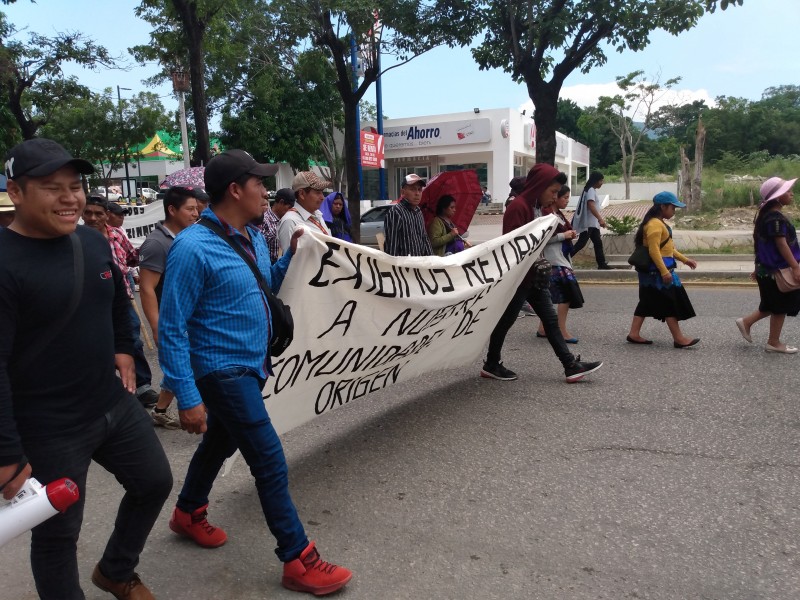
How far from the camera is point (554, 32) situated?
1156cm

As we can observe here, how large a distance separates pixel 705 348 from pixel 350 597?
16.2 feet

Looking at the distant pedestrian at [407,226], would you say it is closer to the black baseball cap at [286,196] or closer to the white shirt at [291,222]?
the white shirt at [291,222]

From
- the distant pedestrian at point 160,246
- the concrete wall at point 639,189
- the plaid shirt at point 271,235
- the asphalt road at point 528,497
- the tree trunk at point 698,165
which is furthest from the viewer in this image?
the concrete wall at point 639,189

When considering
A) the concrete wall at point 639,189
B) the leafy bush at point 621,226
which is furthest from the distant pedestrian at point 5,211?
the concrete wall at point 639,189

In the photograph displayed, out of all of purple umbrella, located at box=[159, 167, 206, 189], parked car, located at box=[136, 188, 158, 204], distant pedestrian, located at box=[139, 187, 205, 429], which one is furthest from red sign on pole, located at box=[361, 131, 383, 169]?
distant pedestrian, located at box=[139, 187, 205, 429]

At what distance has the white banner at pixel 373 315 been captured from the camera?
359cm

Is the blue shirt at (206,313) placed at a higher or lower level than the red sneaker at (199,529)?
higher

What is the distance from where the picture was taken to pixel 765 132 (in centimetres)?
6400

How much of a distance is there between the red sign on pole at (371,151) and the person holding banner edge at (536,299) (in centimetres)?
2282

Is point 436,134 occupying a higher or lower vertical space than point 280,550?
higher

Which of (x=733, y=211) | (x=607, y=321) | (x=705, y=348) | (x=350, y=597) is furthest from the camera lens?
(x=733, y=211)

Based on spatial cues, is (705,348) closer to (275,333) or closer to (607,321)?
(607,321)

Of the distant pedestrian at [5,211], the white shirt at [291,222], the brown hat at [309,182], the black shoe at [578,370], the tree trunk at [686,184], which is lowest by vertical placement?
the black shoe at [578,370]

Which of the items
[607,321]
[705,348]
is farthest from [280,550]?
[607,321]
